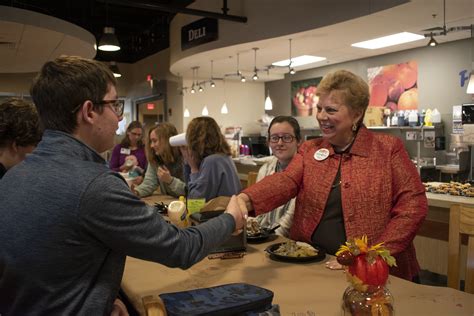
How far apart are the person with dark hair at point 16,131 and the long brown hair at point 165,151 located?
212 centimetres

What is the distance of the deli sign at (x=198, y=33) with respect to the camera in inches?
274

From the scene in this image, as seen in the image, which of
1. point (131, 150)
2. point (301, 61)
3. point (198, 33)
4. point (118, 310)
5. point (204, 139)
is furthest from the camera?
point (301, 61)

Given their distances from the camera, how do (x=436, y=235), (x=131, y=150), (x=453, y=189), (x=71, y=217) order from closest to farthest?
(x=71, y=217) < (x=436, y=235) < (x=453, y=189) < (x=131, y=150)

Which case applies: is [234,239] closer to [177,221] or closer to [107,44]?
[177,221]

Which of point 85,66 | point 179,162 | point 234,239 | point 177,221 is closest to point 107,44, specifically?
point 179,162

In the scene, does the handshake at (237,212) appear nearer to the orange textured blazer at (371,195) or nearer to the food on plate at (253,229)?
the orange textured blazer at (371,195)

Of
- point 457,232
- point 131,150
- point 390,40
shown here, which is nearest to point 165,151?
point 131,150

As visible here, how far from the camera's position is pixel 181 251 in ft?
4.24

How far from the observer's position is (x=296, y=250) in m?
1.91

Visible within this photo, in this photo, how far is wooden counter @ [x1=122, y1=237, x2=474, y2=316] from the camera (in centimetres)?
138

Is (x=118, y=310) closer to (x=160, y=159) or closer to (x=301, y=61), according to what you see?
(x=160, y=159)

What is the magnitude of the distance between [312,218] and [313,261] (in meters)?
0.26

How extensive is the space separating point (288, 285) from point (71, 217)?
850 mm

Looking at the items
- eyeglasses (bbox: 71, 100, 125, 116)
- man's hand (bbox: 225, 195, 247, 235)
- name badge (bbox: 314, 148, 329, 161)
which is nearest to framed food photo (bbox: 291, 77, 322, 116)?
name badge (bbox: 314, 148, 329, 161)
